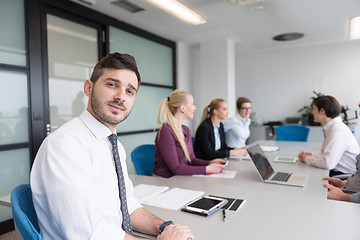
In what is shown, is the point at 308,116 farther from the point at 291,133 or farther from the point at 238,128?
the point at 238,128

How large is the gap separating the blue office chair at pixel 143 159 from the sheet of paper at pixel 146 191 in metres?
0.54

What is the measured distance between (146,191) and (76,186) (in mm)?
850

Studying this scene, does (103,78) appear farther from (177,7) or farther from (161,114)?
(177,7)

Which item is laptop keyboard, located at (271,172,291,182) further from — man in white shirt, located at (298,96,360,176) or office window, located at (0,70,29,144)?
office window, located at (0,70,29,144)

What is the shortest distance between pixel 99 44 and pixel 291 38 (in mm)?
4186

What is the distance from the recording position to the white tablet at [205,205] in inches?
50.4

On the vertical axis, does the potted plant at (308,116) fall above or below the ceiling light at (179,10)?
below

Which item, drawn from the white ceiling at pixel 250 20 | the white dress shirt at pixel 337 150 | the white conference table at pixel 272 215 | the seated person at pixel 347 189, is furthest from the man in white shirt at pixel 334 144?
the white ceiling at pixel 250 20

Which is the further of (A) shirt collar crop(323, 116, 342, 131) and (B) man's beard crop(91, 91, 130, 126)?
(A) shirt collar crop(323, 116, 342, 131)

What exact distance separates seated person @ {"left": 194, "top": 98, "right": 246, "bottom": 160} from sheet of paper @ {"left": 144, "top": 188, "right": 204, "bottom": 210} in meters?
1.22

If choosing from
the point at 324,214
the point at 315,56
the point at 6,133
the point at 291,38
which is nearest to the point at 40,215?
the point at 324,214

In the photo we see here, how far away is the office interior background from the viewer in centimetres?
297

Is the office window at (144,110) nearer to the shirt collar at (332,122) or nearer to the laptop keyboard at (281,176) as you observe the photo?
the laptop keyboard at (281,176)

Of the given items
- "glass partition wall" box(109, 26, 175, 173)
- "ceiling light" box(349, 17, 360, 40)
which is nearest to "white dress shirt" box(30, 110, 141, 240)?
"glass partition wall" box(109, 26, 175, 173)
